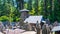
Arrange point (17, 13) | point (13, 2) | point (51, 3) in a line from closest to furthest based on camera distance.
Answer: point (51, 3)
point (17, 13)
point (13, 2)

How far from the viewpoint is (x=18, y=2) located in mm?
56469

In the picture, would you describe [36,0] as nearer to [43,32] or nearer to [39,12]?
[39,12]

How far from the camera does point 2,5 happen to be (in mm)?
53344

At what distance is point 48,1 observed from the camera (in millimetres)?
48500

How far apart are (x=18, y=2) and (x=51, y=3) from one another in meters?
12.3

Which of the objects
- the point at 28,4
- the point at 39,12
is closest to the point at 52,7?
the point at 39,12

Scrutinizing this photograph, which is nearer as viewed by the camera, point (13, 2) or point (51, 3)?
point (51, 3)

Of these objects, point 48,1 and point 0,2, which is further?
point 0,2

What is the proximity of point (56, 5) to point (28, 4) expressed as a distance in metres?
15.0

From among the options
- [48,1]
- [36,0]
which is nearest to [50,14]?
[48,1]

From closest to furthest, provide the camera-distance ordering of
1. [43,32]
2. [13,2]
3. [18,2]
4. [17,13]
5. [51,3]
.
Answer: [43,32] → [51,3] → [17,13] → [18,2] → [13,2]

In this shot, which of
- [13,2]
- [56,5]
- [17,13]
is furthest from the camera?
[13,2]

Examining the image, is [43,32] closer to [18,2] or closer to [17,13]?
[17,13]

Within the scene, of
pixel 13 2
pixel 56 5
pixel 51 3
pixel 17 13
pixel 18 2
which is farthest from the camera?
pixel 13 2
